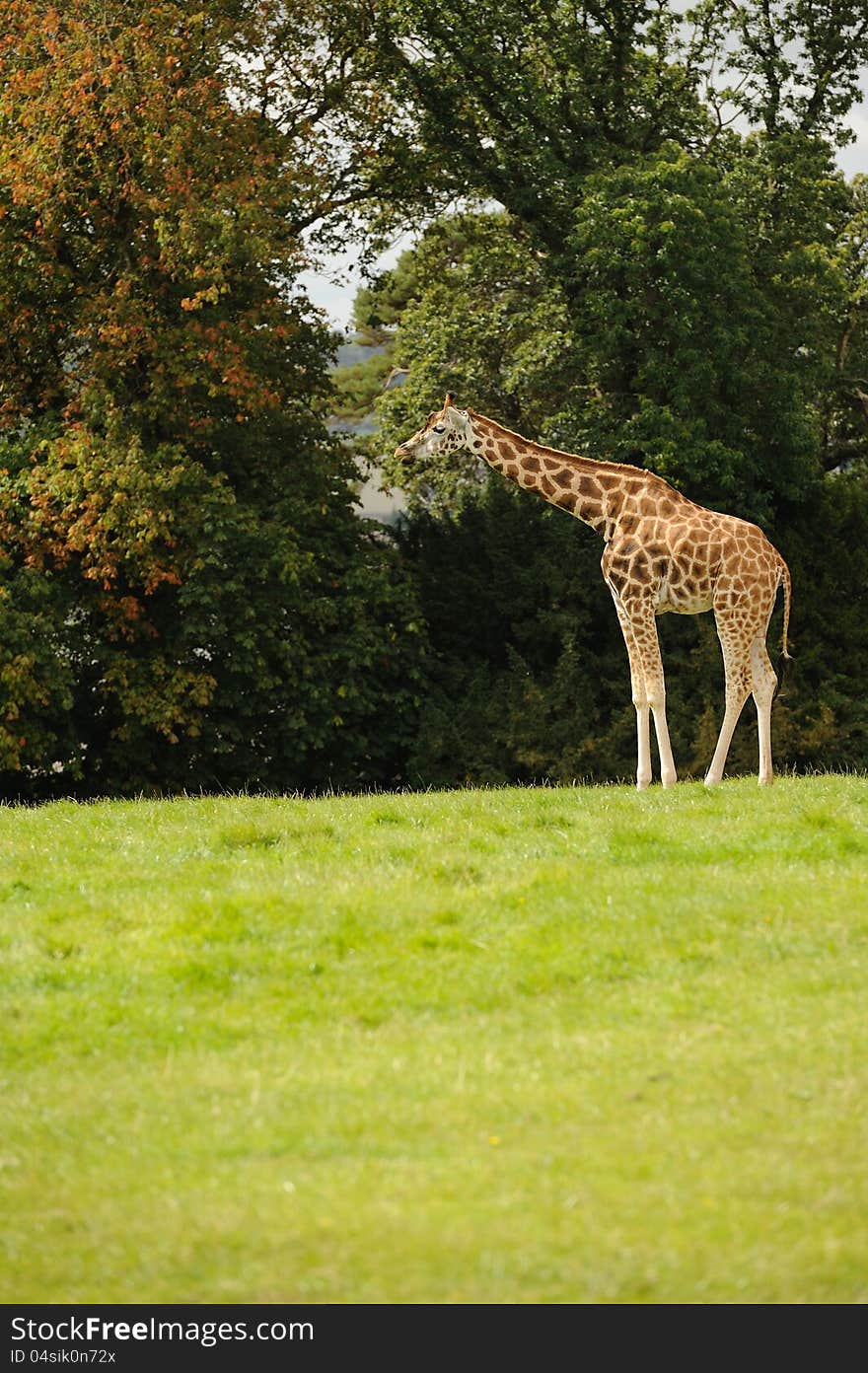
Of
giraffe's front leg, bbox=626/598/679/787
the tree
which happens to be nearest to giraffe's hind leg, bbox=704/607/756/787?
giraffe's front leg, bbox=626/598/679/787

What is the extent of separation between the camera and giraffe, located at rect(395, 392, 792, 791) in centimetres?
1786

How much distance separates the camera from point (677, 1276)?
247 inches

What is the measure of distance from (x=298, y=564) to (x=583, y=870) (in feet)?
46.3

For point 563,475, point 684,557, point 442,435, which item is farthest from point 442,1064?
point 442,435

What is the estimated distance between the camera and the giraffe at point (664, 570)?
17859 mm

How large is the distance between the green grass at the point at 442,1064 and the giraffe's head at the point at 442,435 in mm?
6373

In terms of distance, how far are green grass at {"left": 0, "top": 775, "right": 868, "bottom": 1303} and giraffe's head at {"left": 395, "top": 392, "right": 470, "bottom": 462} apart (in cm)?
637

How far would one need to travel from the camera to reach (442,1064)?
862 cm

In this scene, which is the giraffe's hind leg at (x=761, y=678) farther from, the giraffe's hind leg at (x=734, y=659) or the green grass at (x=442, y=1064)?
the green grass at (x=442, y=1064)

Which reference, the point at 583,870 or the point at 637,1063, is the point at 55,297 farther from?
the point at 637,1063

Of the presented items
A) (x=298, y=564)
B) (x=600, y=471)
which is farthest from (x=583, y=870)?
(x=298, y=564)

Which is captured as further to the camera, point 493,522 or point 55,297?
point 493,522

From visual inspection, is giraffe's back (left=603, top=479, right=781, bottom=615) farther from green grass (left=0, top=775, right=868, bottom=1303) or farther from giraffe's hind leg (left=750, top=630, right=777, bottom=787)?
green grass (left=0, top=775, right=868, bottom=1303)
